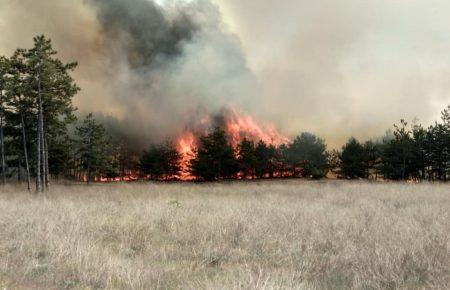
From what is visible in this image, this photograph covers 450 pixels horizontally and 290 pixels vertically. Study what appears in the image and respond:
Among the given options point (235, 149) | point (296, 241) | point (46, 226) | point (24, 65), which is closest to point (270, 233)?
point (296, 241)

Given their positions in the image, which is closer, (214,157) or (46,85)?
(46,85)

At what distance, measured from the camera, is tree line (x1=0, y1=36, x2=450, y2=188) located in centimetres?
2989

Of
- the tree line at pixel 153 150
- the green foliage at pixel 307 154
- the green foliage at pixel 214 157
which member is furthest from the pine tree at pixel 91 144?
the green foliage at pixel 307 154

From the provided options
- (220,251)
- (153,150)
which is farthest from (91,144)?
(220,251)

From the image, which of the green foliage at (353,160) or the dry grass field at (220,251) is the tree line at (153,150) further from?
the dry grass field at (220,251)

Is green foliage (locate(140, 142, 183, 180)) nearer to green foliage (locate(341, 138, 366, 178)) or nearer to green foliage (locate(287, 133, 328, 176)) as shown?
green foliage (locate(287, 133, 328, 176))

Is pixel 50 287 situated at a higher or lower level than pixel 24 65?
lower

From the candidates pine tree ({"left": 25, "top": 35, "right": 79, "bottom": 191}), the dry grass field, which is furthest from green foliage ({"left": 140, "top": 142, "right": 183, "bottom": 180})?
the dry grass field

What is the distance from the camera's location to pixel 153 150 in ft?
320

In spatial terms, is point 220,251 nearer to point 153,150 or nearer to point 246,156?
point 246,156

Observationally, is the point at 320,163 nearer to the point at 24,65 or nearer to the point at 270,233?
the point at 24,65

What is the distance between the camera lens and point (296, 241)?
8.41 meters

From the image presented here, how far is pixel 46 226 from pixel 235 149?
63425 mm

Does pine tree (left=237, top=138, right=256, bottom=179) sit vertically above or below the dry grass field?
above
